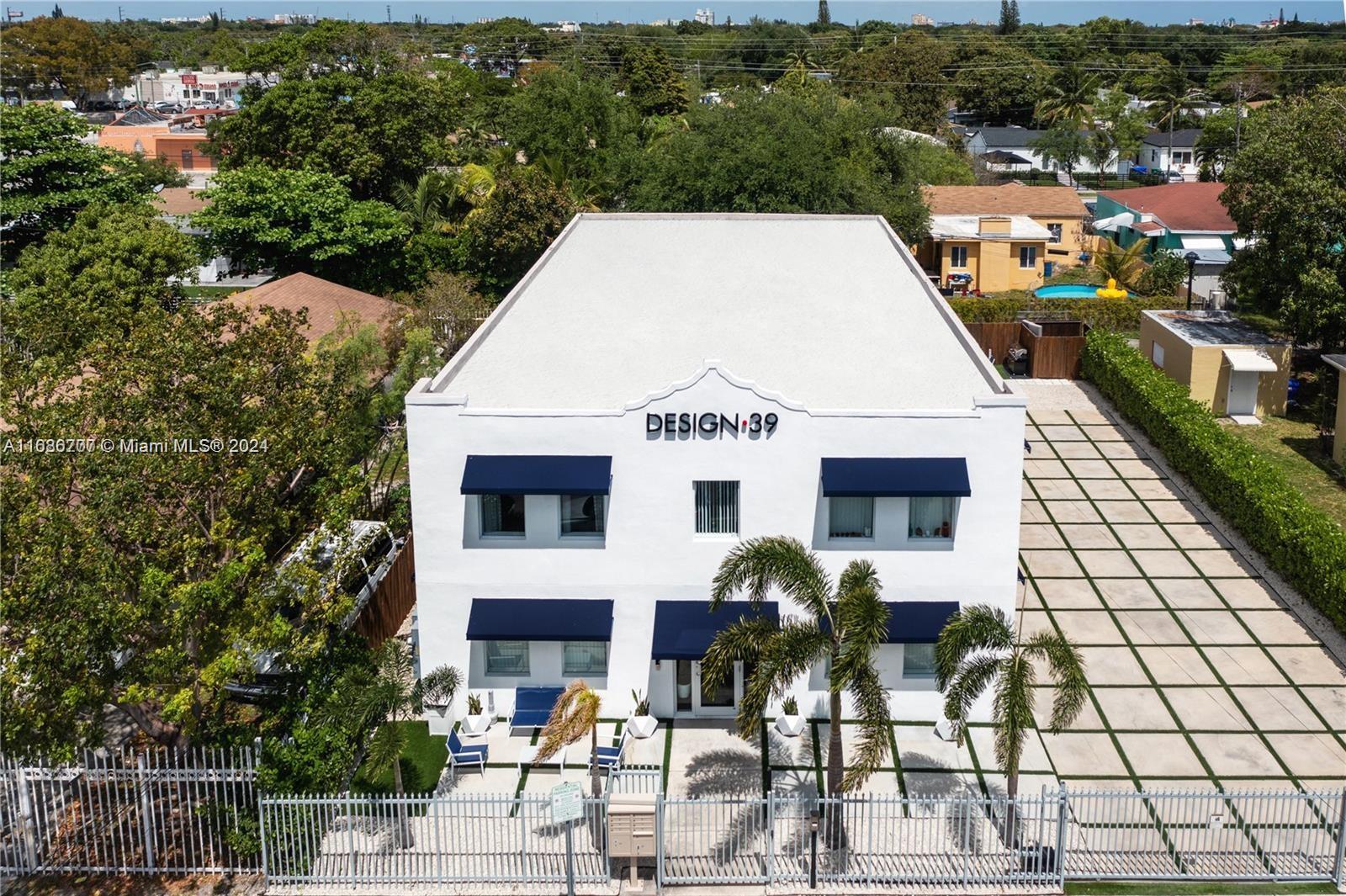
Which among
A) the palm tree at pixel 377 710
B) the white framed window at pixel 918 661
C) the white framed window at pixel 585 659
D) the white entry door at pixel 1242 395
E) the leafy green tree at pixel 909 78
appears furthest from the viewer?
the leafy green tree at pixel 909 78

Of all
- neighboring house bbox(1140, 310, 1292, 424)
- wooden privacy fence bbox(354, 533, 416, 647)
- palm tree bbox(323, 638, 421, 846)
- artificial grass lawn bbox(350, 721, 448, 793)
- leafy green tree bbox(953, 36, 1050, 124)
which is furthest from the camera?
leafy green tree bbox(953, 36, 1050, 124)

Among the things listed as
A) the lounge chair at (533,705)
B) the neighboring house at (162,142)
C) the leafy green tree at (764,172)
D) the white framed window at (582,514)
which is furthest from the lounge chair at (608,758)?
the neighboring house at (162,142)

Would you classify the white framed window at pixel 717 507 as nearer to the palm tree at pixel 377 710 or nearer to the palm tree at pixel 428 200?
the palm tree at pixel 377 710

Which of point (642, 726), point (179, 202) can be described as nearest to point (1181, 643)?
point (642, 726)

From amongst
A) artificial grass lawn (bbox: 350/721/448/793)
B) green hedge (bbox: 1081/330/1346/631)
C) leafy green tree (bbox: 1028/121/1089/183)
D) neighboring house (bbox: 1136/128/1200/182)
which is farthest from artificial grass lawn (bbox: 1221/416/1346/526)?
neighboring house (bbox: 1136/128/1200/182)

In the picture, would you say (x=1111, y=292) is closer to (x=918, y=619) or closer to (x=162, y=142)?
(x=918, y=619)

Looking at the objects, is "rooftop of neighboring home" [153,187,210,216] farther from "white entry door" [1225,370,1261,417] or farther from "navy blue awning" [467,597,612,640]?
"white entry door" [1225,370,1261,417]

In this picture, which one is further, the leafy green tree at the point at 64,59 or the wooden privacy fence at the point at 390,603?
the leafy green tree at the point at 64,59
